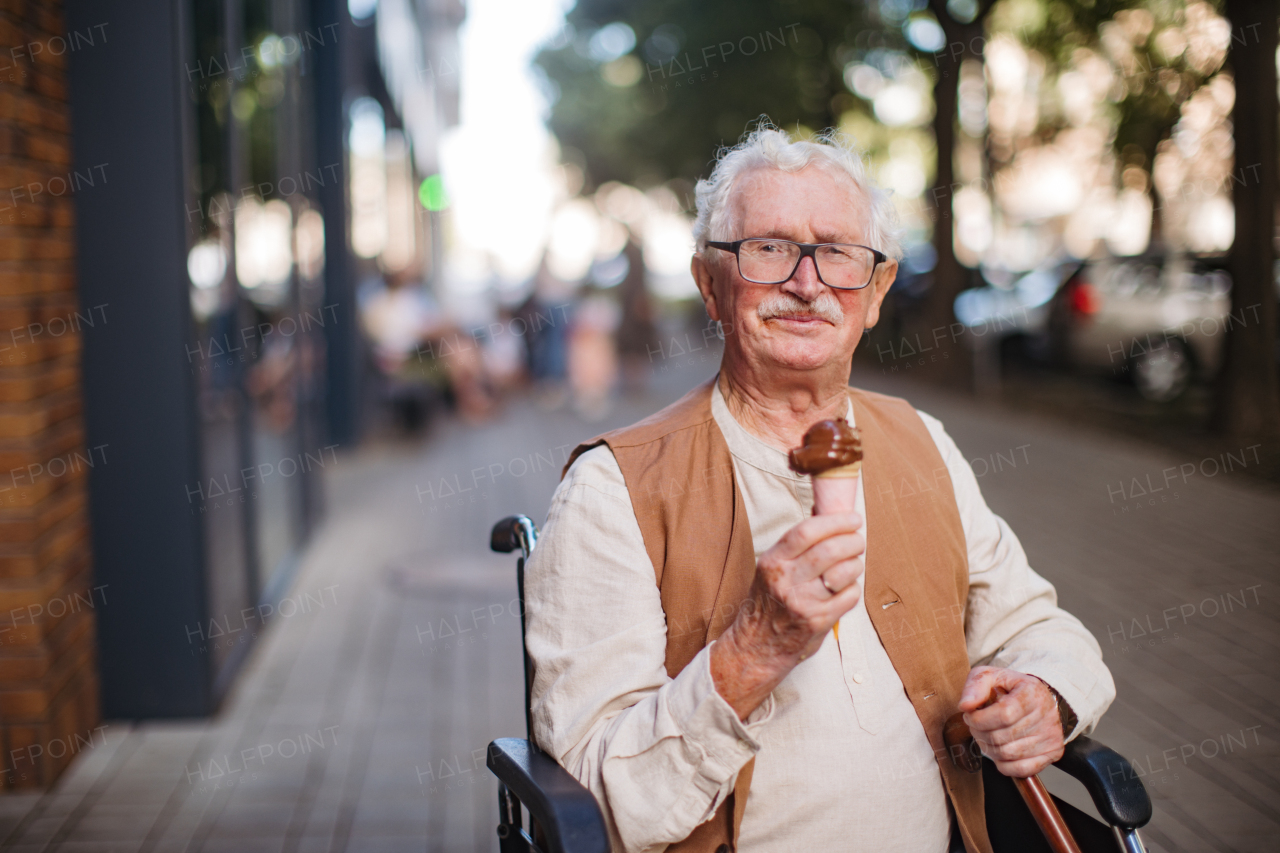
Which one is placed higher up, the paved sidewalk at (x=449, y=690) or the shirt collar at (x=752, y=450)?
the shirt collar at (x=752, y=450)

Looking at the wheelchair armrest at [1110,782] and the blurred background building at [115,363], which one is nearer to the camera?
the wheelchair armrest at [1110,782]

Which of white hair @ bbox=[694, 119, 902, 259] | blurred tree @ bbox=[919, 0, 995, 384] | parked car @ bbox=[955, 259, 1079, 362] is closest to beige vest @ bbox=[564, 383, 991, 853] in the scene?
white hair @ bbox=[694, 119, 902, 259]

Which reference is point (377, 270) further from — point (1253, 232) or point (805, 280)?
point (805, 280)

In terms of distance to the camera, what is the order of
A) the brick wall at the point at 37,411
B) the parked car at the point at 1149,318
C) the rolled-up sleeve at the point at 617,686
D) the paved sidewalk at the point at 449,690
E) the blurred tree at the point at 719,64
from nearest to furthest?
the rolled-up sleeve at the point at 617,686, the brick wall at the point at 37,411, the paved sidewalk at the point at 449,690, the parked car at the point at 1149,318, the blurred tree at the point at 719,64

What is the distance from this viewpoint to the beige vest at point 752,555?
6.71ft

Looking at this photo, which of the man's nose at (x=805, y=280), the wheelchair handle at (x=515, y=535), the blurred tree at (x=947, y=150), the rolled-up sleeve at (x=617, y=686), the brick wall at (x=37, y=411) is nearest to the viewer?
the rolled-up sleeve at (x=617, y=686)

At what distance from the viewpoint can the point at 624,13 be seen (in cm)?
2281

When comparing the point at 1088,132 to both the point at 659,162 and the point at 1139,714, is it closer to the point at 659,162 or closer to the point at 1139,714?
the point at 659,162

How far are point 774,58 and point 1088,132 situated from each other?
14769mm

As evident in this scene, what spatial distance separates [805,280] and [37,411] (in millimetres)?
2713

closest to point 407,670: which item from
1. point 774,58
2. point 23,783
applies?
point 23,783

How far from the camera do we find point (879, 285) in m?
2.37

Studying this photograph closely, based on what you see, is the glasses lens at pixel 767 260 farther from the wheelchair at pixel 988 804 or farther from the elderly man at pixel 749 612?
the wheelchair at pixel 988 804

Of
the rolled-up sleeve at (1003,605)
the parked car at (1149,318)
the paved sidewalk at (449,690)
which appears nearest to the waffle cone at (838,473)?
the rolled-up sleeve at (1003,605)
